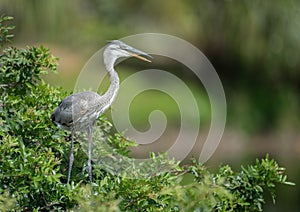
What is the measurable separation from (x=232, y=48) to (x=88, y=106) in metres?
13.4

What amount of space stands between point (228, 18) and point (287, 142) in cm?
338

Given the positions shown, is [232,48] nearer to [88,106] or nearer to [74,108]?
[88,106]

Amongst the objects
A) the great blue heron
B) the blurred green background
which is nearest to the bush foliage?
the great blue heron

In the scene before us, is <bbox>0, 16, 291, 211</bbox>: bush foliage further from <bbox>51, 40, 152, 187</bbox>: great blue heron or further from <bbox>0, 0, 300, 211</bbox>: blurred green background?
<bbox>0, 0, 300, 211</bbox>: blurred green background

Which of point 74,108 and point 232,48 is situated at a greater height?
point 232,48

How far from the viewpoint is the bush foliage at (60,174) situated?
14.3ft

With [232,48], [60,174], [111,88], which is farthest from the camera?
[232,48]

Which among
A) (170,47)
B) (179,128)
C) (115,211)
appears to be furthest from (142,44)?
(115,211)

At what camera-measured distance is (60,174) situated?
4.59 metres

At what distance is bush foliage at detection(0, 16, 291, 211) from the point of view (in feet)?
14.3

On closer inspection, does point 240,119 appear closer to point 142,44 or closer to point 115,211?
point 142,44

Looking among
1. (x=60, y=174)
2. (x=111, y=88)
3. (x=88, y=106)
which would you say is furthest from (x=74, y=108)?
(x=60, y=174)

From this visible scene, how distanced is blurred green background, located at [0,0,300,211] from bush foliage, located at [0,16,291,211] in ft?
25.4

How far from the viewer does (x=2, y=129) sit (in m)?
4.87
